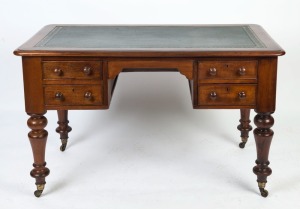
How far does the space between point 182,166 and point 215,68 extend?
0.70 metres

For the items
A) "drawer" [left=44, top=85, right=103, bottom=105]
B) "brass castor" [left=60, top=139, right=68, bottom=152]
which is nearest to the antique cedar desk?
"drawer" [left=44, top=85, right=103, bottom=105]

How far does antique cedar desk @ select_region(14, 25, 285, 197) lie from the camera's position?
3375 millimetres

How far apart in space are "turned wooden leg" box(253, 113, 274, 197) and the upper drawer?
185 mm

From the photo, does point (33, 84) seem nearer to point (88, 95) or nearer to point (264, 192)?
point (88, 95)

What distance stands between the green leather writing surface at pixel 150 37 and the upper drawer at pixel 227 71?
11cm

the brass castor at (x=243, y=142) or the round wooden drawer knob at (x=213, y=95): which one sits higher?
the round wooden drawer knob at (x=213, y=95)

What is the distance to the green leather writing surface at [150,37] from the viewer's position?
11.5 feet

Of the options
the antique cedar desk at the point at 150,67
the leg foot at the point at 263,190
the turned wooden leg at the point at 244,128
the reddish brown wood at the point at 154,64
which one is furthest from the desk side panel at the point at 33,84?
the turned wooden leg at the point at 244,128

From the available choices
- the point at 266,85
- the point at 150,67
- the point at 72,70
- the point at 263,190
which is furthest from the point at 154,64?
the point at 263,190

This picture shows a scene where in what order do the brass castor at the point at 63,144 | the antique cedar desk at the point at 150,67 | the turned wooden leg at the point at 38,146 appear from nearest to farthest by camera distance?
1. the antique cedar desk at the point at 150,67
2. the turned wooden leg at the point at 38,146
3. the brass castor at the point at 63,144

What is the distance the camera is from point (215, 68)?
134 inches

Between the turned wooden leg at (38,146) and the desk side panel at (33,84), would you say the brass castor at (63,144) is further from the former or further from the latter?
the desk side panel at (33,84)

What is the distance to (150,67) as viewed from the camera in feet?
11.1

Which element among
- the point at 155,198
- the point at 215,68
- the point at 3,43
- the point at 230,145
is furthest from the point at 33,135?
the point at 3,43
